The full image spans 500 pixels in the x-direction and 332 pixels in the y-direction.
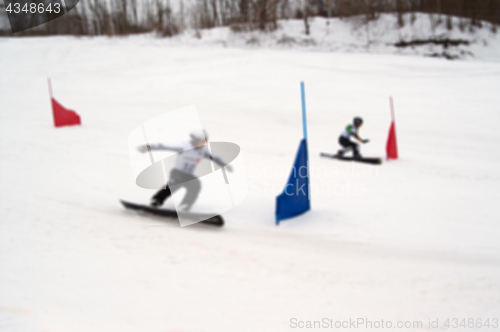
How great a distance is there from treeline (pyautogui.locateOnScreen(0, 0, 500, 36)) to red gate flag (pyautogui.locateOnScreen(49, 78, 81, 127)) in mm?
12388

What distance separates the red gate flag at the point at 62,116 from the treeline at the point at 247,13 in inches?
488

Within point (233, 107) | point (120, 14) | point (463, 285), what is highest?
point (120, 14)

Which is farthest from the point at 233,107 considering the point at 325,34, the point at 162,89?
the point at 325,34

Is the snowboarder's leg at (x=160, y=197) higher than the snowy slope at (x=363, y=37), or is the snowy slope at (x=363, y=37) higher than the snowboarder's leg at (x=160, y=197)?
the snowy slope at (x=363, y=37)

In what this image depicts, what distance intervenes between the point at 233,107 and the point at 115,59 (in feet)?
38.0

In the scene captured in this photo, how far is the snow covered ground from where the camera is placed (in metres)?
3.67

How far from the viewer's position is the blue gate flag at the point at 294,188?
18.6 ft

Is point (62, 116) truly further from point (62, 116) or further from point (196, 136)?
point (196, 136)

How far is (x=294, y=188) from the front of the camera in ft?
18.7

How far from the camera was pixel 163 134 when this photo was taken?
435 centimetres

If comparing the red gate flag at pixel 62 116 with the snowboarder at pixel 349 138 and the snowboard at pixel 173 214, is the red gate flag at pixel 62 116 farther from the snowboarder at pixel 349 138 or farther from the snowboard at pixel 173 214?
the snowboarder at pixel 349 138

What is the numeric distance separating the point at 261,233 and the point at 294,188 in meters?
0.82

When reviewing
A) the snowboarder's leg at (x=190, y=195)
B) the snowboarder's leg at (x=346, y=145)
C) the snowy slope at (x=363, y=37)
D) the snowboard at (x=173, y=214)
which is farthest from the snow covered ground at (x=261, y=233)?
the snowy slope at (x=363, y=37)

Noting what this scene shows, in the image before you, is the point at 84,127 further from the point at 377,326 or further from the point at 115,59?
the point at 115,59
